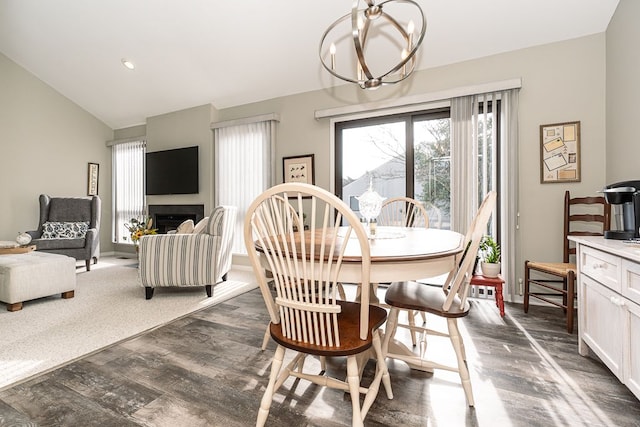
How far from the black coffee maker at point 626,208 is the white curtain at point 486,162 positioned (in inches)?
42.5

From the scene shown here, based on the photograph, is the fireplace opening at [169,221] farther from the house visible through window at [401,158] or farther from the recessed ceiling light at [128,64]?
the house visible through window at [401,158]

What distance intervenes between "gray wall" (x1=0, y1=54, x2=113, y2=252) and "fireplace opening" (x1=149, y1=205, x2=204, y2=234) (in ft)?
5.14

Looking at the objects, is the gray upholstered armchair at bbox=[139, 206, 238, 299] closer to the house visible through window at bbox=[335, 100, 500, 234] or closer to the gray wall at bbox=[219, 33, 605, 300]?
the house visible through window at bbox=[335, 100, 500, 234]

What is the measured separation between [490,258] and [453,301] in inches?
60.7

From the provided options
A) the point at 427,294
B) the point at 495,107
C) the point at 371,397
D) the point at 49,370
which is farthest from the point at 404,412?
the point at 495,107

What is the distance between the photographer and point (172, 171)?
201 inches

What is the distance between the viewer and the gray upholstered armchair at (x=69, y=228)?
4239mm

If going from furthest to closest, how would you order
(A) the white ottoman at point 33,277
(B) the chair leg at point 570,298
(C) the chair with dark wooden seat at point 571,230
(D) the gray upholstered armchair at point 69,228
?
(D) the gray upholstered armchair at point 69,228, (A) the white ottoman at point 33,277, (C) the chair with dark wooden seat at point 571,230, (B) the chair leg at point 570,298

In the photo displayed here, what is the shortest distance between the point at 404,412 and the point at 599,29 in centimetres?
352

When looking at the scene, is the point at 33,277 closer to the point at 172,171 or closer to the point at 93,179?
the point at 172,171

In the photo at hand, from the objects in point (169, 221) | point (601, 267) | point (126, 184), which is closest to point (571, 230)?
point (601, 267)

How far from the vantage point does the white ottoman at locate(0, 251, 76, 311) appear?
2.69 m

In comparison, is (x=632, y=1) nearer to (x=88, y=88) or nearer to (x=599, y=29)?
(x=599, y=29)

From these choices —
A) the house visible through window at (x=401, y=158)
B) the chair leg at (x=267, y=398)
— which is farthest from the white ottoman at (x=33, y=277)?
the house visible through window at (x=401, y=158)
